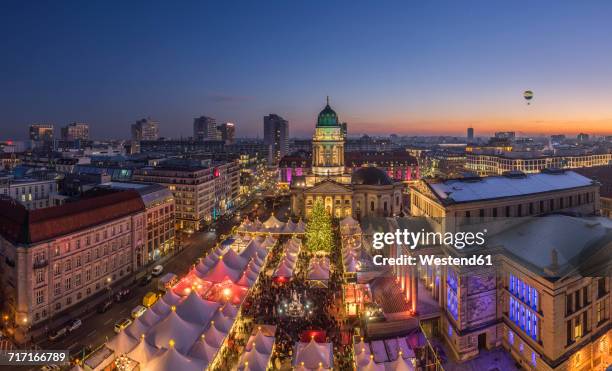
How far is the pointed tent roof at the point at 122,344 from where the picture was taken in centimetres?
2931

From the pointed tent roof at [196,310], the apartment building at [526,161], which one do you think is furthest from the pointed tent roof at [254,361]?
the apartment building at [526,161]

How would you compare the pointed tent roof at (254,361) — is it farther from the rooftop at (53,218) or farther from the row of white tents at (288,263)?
the rooftop at (53,218)

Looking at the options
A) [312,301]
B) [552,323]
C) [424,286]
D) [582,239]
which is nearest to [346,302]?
[312,301]

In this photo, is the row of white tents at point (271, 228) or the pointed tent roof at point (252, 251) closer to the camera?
the pointed tent roof at point (252, 251)

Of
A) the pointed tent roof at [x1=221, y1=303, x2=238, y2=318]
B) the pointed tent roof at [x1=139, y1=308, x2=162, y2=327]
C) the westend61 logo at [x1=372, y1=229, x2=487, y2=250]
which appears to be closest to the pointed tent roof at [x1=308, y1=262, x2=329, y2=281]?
the westend61 logo at [x1=372, y1=229, x2=487, y2=250]

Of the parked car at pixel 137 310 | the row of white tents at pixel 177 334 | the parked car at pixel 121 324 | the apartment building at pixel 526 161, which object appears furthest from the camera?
the apartment building at pixel 526 161

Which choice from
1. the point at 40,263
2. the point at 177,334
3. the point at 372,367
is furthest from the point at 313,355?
the point at 40,263

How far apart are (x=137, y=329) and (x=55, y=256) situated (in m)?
17.0

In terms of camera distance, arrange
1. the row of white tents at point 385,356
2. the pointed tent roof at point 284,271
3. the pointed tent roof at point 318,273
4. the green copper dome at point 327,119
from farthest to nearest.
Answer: the green copper dome at point 327,119
the pointed tent roof at point 284,271
the pointed tent roof at point 318,273
the row of white tents at point 385,356

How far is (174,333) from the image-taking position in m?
29.8

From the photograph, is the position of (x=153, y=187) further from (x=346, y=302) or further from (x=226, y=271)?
(x=346, y=302)

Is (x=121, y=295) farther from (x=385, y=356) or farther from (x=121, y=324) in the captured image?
(x=385, y=356)

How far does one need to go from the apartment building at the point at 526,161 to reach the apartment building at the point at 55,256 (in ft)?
445

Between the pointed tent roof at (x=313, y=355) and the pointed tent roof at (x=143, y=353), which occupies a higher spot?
the pointed tent roof at (x=143, y=353)
